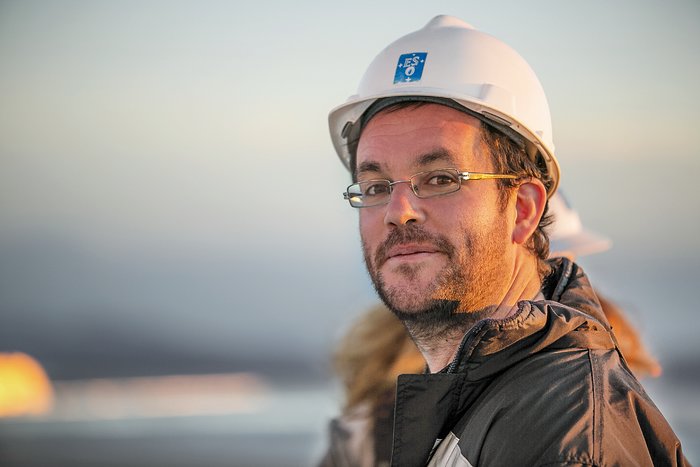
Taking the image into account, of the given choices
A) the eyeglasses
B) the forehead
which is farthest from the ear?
the forehead

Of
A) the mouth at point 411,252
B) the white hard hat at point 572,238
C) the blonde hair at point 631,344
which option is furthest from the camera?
the white hard hat at point 572,238

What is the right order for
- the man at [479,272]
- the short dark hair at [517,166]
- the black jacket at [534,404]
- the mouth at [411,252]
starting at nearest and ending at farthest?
the black jacket at [534,404] < the man at [479,272] < the mouth at [411,252] < the short dark hair at [517,166]

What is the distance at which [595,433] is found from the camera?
2.42m

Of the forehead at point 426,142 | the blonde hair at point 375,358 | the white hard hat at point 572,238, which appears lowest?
the forehead at point 426,142

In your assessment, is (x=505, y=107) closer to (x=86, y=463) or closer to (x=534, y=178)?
(x=534, y=178)

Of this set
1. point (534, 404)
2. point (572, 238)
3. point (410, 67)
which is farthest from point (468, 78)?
point (572, 238)

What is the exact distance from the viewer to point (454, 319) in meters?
3.22

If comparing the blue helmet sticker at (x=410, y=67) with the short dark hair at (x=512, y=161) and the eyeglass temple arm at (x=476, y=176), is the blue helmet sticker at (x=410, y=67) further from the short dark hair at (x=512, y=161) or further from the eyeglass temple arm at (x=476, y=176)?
the eyeglass temple arm at (x=476, y=176)

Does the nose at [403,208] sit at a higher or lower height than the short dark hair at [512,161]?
lower

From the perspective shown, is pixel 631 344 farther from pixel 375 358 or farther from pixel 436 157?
pixel 436 157

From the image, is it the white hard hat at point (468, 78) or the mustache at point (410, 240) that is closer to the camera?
the mustache at point (410, 240)

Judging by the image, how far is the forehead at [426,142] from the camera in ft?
10.8

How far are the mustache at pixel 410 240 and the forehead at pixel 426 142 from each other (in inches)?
8.6

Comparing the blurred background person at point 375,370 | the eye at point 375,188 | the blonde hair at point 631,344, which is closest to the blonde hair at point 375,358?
the blurred background person at point 375,370
